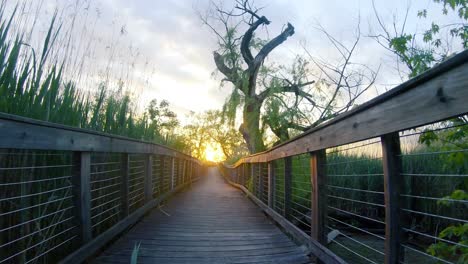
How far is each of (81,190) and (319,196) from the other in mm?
1599

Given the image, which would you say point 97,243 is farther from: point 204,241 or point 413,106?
point 413,106

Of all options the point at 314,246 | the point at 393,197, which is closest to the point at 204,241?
the point at 314,246

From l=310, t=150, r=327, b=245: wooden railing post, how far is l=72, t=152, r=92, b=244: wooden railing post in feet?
5.16

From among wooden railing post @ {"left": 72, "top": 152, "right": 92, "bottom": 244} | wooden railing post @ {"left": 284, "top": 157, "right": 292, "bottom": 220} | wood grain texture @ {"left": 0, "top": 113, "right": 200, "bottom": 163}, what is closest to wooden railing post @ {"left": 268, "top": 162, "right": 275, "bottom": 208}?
wooden railing post @ {"left": 284, "top": 157, "right": 292, "bottom": 220}

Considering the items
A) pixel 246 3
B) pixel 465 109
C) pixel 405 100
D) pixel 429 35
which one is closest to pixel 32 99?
pixel 405 100

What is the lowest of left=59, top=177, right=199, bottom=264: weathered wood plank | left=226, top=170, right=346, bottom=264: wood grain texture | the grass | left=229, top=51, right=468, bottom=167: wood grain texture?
left=226, top=170, right=346, bottom=264: wood grain texture

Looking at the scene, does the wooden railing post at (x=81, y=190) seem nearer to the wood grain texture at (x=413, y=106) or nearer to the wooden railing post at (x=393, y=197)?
the wood grain texture at (x=413, y=106)

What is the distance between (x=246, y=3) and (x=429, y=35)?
306 inches

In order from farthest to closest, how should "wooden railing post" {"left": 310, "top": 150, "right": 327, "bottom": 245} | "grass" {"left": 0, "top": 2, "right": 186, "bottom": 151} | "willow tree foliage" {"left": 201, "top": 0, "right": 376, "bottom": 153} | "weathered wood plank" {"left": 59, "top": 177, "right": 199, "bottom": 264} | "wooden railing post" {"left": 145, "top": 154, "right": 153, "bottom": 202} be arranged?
1. "willow tree foliage" {"left": 201, "top": 0, "right": 376, "bottom": 153}
2. "wooden railing post" {"left": 145, "top": 154, "right": 153, "bottom": 202}
3. "wooden railing post" {"left": 310, "top": 150, "right": 327, "bottom": 245}
4. "weathered wood plank" {"left": 59, "top": 177, "right": 199, "bottom": 264}
5. "grass" {"left": 0, "top": 2, "right": 186, "bottom": 151}

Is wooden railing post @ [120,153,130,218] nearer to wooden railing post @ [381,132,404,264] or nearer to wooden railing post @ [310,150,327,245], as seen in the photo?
wooden railing post @ [310,150,327,245]

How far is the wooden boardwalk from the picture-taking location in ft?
8.08

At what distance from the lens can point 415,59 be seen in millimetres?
3797

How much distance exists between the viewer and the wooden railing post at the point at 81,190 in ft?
6.85

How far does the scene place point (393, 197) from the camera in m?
1.44
